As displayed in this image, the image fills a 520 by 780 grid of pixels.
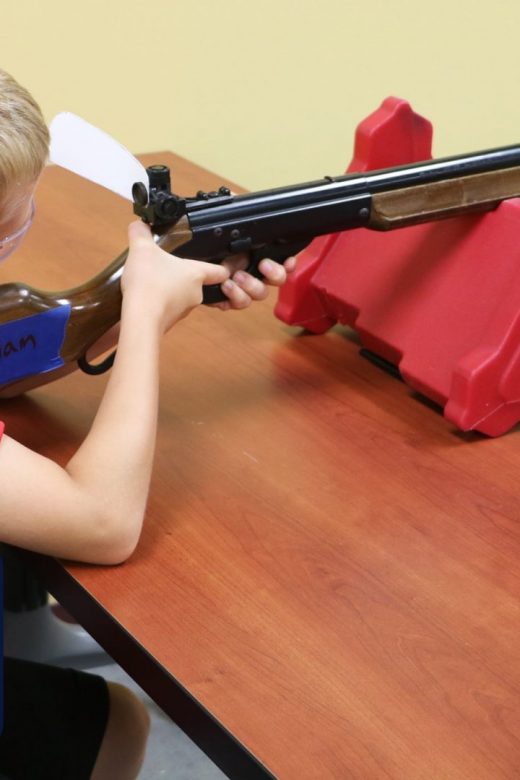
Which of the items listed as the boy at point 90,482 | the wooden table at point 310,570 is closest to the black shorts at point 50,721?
the boy at point 90,482

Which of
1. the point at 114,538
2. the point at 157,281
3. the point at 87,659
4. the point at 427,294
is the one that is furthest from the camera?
the point at 87,659

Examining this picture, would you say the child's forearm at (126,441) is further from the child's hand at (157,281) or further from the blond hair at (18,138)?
the blond hair at (18,138)

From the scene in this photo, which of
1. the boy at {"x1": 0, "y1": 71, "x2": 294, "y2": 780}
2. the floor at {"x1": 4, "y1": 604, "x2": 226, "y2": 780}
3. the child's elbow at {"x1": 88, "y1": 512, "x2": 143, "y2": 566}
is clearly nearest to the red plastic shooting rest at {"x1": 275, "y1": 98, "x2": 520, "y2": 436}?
the boy at {"x1": 0, "y1": 71, "x2": 294, "y2": 780}

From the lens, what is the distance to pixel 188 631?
32.1 inches

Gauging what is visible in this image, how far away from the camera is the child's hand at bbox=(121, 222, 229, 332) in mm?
982

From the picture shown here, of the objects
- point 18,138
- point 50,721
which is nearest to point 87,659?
point 50,721

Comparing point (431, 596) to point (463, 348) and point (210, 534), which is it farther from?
point (463, 348)

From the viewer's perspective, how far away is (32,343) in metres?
1.00

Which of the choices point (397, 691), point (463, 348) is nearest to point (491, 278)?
point (463, 348)

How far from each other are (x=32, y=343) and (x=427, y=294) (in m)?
0.40

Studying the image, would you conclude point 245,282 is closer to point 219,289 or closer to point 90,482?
point 219,289

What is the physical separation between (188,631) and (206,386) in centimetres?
39

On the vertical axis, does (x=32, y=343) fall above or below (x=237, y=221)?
below

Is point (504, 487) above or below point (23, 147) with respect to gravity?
below
